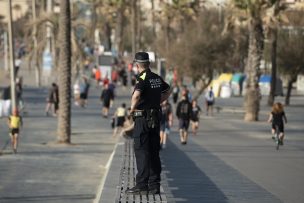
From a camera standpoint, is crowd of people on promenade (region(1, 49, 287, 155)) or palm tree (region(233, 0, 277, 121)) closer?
crowd of people on promenade (region(1, 49, 287, 155))

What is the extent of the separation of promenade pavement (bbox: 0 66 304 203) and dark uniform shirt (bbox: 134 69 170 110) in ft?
6.42

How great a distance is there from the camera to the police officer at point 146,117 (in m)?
10.1

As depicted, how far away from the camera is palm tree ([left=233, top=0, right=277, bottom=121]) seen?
3678 centimetres

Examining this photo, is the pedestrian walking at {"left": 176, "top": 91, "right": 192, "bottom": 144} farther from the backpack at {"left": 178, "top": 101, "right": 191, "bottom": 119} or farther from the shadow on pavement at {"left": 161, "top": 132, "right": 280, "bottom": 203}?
the shadow on pavement at {"left": 161, "top": 132, "right": 280, "bottom": 203}

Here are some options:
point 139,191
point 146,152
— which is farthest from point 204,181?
point 146,152

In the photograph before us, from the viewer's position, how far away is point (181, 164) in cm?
1880

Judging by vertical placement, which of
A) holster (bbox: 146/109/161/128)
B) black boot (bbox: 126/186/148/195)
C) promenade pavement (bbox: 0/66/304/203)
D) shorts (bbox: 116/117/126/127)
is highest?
holster (bbox: 146/109/161/128)

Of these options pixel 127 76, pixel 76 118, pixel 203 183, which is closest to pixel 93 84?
pixel 127 76

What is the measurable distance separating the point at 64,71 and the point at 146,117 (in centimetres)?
1782

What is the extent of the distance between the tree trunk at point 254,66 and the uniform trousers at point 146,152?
27023 mm

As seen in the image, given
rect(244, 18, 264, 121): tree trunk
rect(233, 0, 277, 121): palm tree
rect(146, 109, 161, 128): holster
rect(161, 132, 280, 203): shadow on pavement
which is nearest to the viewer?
rect(146, 109, 161, 128): holster

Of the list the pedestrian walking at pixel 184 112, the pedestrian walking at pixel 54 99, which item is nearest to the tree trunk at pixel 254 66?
the pedestrian walking at pixel 54 99

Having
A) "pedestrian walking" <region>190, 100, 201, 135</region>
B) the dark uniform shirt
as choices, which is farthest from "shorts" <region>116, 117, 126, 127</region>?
the dark uniform shirt

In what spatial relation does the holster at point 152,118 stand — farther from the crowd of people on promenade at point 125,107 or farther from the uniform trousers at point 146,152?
the crowd of people on promenade at point 125,107
